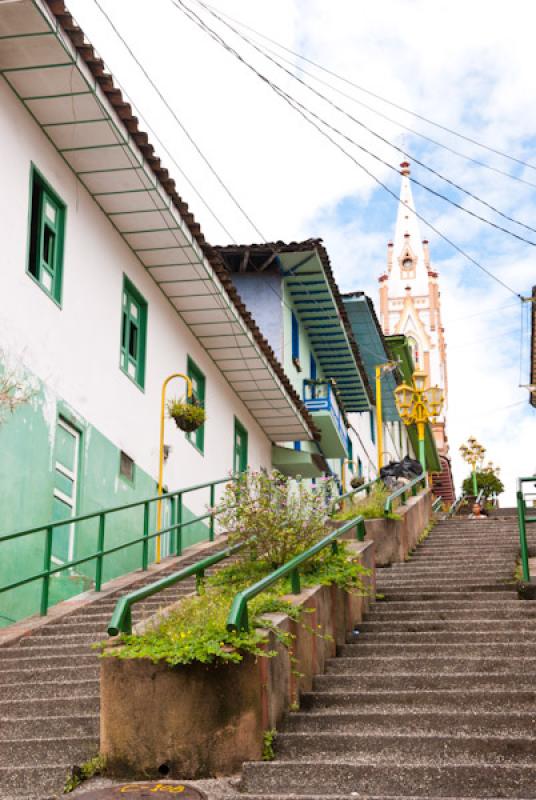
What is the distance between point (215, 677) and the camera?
630cm

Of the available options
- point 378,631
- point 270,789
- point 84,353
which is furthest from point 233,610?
point 84,353

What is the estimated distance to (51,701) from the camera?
25.0 ft

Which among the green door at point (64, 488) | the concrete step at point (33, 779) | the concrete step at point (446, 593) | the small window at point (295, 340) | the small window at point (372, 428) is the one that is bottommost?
the concrete step at point (33, 779)

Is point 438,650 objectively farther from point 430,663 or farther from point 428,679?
point 428,679

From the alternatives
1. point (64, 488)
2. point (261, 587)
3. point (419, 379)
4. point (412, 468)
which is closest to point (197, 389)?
point (412, 468)

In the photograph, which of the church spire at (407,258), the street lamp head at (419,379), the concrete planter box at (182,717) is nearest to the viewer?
the concrete planter box at (182,717)

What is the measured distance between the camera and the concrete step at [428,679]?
751 cm

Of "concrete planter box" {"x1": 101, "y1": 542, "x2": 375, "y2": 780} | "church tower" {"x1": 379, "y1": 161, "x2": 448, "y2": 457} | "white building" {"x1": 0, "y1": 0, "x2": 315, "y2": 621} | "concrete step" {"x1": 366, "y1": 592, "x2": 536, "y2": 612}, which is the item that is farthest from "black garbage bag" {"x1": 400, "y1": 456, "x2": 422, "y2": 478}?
"church tower" {"x1": 379, "y1": 161, "x2": 448, "y2": 457}

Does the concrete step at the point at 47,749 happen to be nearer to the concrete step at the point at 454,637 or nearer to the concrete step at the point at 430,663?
the concrete step at the point at 430,663

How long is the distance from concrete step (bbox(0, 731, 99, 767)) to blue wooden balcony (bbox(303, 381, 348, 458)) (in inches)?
770

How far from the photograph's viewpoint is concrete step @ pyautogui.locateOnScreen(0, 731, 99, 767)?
21.5 ft

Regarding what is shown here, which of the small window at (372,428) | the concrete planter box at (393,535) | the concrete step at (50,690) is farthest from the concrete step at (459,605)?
the small window at (372,428)

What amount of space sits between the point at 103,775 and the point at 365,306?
86.0ft

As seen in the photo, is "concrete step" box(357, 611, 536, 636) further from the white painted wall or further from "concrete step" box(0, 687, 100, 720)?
the white painted wall
